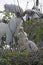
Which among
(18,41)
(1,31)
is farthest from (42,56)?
(1,31)

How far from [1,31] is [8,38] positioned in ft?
1.33

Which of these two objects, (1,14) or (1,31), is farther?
(1,14)

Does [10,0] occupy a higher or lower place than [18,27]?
lower

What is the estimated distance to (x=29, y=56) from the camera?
4352mm

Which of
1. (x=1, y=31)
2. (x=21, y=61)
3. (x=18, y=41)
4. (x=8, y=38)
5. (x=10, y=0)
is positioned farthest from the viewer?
(x=10, y=0)

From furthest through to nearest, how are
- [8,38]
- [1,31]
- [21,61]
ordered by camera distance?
[1,31]
[8,38]
[21,61]

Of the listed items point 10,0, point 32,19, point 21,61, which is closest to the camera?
point 21,61

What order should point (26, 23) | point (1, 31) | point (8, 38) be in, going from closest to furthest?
point (8, 38) < point (1, 31) < point (26, 23)

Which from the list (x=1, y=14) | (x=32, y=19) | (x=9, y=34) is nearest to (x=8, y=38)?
(x=9, y=34)

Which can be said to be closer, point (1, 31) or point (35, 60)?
point (35, 60)

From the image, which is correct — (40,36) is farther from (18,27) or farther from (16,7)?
(16,7)

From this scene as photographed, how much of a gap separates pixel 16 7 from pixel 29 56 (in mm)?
3152

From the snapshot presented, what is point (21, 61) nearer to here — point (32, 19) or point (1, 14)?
point (32, 19)

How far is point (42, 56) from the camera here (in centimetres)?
440
